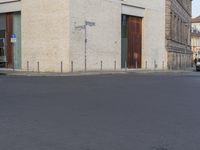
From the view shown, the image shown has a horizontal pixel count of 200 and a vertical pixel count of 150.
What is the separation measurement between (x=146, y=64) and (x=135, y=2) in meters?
8.11

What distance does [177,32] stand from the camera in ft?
238

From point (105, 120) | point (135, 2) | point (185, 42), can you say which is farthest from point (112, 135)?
point (185, 42)

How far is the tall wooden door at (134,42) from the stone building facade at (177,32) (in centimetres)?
824

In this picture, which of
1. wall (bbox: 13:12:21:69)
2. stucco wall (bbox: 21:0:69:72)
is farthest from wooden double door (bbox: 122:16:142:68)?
wall (bbox: 13:12:21:69)

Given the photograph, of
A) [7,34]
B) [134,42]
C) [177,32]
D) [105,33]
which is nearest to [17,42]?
[7,34]

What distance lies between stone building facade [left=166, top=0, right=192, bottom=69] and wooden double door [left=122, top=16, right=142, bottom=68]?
8273 millimetres

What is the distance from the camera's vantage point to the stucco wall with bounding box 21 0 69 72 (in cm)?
4091

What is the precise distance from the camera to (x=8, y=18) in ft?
157

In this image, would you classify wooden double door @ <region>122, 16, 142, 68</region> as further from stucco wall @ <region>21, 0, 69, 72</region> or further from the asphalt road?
the asphalt road

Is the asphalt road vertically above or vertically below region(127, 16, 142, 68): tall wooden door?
below

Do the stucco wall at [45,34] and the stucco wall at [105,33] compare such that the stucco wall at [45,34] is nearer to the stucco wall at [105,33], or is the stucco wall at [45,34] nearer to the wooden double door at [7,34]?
the stucco wall at [105,33]

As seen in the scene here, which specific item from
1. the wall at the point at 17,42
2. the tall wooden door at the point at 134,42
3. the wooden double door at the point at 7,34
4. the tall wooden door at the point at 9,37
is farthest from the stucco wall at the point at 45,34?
the tall wooden door at the point at 134,42

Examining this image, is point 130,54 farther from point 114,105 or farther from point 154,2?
point 114,105

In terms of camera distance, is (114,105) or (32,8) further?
(32,8)
